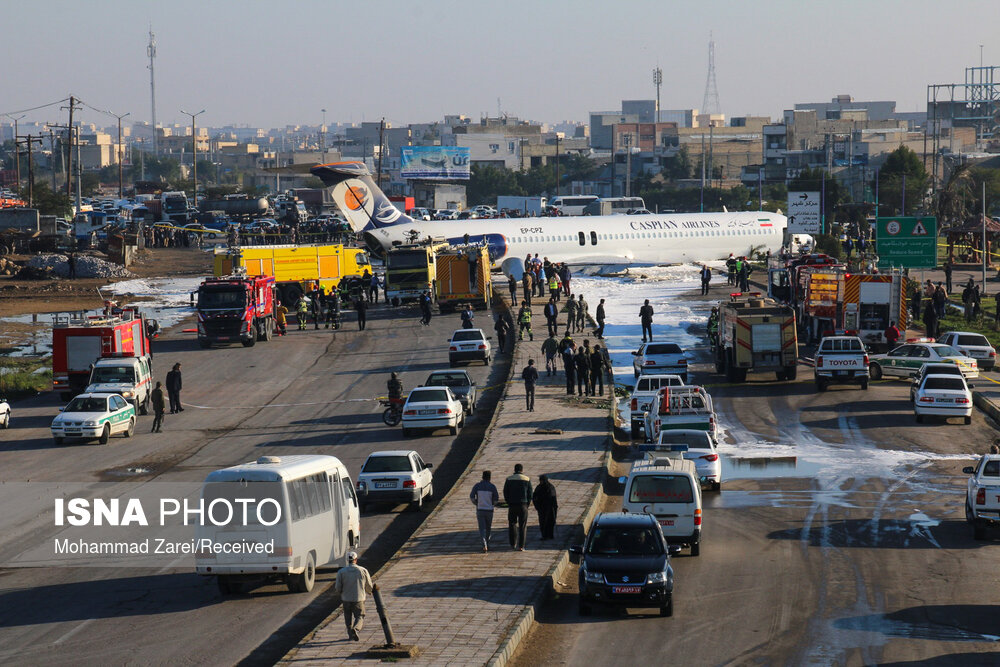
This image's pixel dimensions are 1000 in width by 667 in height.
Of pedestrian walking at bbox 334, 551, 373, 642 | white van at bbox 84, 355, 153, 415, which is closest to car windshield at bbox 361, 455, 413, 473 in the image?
pedestrian walking at bbox 334, 551, 373, 642

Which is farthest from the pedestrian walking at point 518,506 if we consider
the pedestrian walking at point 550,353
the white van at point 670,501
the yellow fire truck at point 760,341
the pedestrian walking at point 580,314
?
the pedestrian walking at point 580,314

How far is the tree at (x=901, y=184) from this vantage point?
→ 116 metres

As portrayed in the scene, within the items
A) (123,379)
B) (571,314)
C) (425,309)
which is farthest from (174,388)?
(425,309)

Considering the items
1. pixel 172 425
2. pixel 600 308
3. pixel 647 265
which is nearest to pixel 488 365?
pixel 600 308

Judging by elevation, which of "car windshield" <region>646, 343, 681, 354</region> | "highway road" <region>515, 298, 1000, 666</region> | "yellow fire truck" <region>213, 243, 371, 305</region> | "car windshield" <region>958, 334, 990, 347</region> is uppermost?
"yellow fire truck" <region>213, 243, 371, 305</region>

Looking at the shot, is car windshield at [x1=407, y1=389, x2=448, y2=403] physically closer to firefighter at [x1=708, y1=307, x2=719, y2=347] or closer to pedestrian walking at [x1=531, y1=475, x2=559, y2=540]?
pedestrian walking at [x1=531, y1=475, x2=559, y2=540]

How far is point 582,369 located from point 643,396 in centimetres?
548

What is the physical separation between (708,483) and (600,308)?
25608 mm

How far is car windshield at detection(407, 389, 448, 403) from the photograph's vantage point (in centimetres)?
3411

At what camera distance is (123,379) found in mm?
39344

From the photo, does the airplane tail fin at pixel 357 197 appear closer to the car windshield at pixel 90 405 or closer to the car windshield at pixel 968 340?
the car windshield at pixel 968 340

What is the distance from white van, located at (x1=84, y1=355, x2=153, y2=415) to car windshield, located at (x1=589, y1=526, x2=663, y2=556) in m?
23.3

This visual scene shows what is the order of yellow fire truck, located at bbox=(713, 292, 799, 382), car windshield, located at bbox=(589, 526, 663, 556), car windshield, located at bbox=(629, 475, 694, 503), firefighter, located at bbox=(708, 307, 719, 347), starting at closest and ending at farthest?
car windshield, located at bbox=(589, 526, 663, 556) < car windshield, located at bbox=(629, 475, 694, 503) < yellow fire truck, located at bbox=(713, 292, 799, 382) < firefighter, located at bbox=(708, 307, 719, 347)

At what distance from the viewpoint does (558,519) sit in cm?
2338
